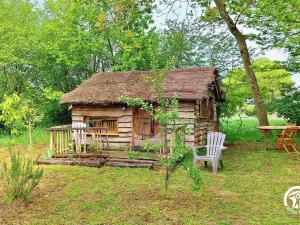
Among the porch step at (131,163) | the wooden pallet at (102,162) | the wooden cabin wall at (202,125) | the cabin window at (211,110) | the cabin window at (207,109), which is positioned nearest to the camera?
the porch step at (131,163)

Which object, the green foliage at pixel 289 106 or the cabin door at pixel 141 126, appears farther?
the green foliage at pixel 289 106

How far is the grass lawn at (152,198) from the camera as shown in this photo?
5.66m

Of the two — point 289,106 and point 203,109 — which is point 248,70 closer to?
point 289,106

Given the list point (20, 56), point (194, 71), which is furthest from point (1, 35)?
point (194, 71)

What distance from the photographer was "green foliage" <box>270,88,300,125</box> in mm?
15469

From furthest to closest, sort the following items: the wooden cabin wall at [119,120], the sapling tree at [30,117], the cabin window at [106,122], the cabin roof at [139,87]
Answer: the cabin window at [106,122]
the wooden cabin wall at [119,120]
the cabin roof at [139,87]
the sapling tree at [30,117]

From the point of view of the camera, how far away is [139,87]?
13.9 m

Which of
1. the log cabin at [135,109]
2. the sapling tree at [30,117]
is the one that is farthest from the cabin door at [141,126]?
the sapling tree at [30,117]

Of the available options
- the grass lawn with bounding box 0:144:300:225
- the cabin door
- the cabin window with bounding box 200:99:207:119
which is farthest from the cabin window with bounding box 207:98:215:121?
the grass lawn with bounding box 0:144:300:225

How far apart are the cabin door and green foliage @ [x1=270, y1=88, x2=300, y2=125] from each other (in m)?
6.37

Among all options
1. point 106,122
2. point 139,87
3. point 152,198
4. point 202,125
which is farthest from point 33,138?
point 152,198

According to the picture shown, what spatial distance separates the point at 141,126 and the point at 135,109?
0.74 m

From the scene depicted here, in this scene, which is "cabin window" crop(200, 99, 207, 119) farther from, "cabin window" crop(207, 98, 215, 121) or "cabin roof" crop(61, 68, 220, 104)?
"cabin roof" crop(61, 68, 220, 104)

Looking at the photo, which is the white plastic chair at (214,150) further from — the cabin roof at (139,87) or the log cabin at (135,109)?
the log cabin at (135,109)
